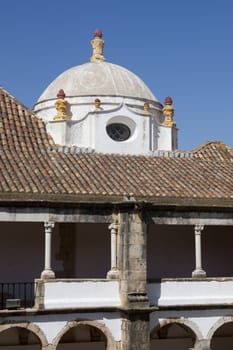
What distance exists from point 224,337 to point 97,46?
14.6 m

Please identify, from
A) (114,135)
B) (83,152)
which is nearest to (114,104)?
(114,135)

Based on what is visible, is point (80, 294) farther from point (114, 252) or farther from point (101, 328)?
point (114, 252)

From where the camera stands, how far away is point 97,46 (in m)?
30.0

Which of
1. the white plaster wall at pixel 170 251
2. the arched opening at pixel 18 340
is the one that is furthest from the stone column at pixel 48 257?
the white plaster wall at pixel 170 251

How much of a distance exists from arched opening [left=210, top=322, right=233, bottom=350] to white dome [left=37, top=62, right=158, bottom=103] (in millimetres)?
10815

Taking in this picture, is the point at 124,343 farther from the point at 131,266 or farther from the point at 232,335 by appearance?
the point at 232,335

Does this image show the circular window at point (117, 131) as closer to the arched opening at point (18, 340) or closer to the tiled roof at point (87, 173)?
the tiled roof at point (87, 173)

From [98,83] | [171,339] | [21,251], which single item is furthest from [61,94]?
[171,339]

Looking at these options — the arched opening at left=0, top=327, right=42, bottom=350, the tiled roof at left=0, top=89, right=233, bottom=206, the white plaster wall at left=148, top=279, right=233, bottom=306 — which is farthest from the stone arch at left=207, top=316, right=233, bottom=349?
the arched opening at left=0, top=327, right=42, bottom=350

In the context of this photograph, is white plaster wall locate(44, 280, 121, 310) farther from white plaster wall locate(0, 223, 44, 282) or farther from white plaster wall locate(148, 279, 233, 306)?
white plaster wall locate(0, 223, 44, 282)

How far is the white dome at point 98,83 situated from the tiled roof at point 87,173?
748 centimetres

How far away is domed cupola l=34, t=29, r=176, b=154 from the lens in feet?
79.7

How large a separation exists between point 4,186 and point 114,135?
892cm

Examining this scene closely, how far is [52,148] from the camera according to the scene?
62.6ft
